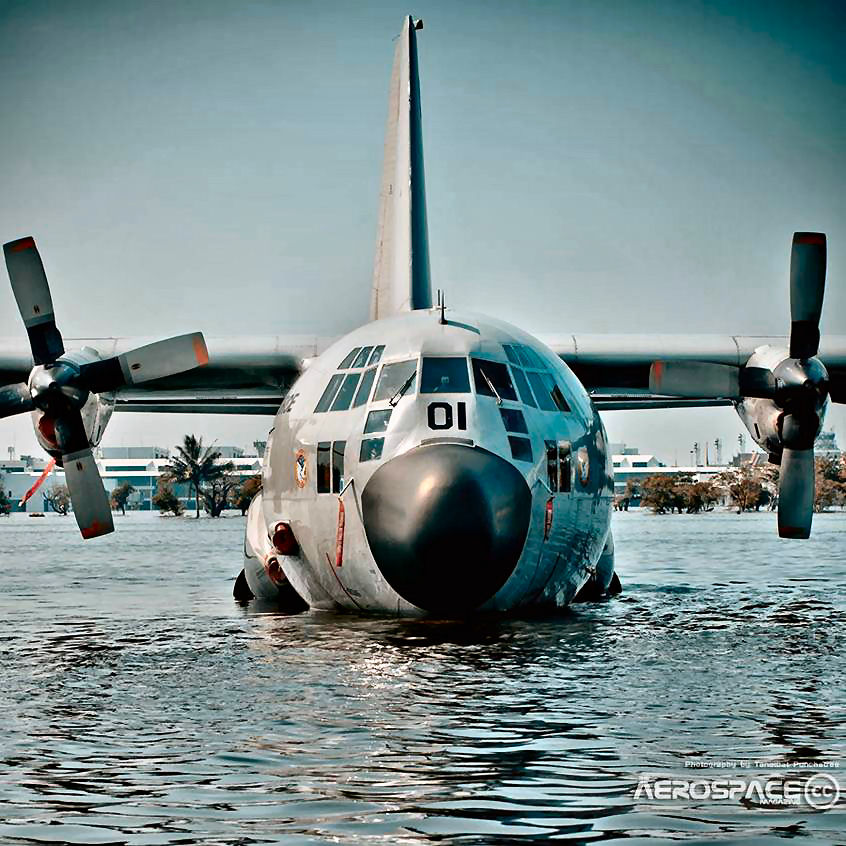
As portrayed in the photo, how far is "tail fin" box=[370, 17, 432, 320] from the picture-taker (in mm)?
19078

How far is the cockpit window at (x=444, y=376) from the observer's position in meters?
13.2

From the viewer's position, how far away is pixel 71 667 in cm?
1097

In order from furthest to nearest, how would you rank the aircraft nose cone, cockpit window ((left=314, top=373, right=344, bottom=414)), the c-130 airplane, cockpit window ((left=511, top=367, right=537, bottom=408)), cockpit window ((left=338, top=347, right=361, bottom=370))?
cockpit window ((left=338, top=347, right=361, bottom=370)) < cockpit window ((left=314, top=373, right=344, bottom=414)) < cockpit window ((left=511, top=367, right=537, bottom=408)) < the c-130 airplane < the aircraft nose cone

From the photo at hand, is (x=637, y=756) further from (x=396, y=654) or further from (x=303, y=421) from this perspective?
(x=303, y=421)

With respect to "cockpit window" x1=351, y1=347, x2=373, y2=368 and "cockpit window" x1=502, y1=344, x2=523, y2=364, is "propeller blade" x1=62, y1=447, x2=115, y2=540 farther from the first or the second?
"cockpit window" x1=502, y1=344, x2=523, y2=364

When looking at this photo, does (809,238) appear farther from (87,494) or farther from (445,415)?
(87,494)

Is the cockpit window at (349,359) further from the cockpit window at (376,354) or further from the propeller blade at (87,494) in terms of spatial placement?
the propeller blade at (87,494)

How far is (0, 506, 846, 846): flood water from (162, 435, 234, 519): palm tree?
99223mm

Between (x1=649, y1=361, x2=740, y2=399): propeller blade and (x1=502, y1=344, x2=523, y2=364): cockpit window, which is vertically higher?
(x1=502, y1=344, x2=523, y2=364): cockpit window

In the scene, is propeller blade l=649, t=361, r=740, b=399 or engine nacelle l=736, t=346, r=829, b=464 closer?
propeller blade l=649, t=361, r=740, b=399

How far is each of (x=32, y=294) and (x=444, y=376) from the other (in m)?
5.89

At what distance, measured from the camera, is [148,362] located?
15984mm

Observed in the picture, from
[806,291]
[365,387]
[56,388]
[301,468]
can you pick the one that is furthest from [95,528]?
[806,291]

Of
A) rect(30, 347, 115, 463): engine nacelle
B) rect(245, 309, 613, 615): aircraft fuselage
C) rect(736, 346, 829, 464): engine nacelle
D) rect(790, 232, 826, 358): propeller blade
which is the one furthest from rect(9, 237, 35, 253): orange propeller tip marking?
rect(790, 232, 826, 358): propeller blade
